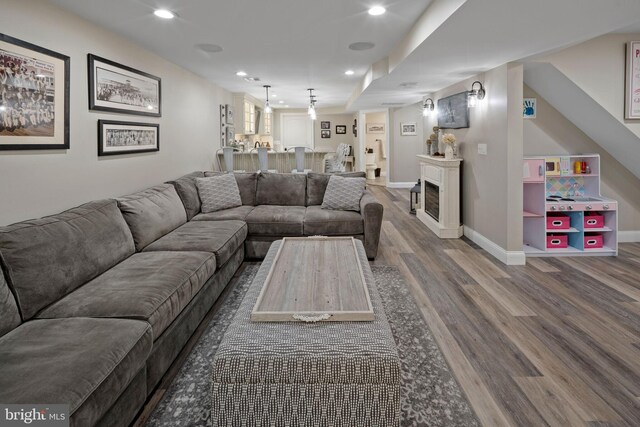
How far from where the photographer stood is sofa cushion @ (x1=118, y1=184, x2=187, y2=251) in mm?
3400

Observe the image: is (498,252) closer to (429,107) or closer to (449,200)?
(449,200)

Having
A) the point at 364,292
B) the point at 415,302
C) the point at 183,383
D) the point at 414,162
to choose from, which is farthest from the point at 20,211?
the point at 414,162

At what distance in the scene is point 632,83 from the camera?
4.37 metres

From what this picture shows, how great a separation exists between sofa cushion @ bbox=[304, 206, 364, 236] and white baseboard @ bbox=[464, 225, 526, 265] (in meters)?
1.52

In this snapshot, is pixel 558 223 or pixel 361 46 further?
pixel 558 223

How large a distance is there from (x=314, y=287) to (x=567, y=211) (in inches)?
146

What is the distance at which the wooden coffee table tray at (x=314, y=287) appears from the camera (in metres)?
2.10

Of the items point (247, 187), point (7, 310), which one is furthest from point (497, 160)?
point (7, 310)

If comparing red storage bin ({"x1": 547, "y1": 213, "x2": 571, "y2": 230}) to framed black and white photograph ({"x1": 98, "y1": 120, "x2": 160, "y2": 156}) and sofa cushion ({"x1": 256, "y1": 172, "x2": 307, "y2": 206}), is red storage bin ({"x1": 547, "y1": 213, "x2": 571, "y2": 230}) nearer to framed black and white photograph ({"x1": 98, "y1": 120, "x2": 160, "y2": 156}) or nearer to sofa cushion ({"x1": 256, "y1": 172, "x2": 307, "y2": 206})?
sofa cushion ({"x1": 256, "y1": 172, "x2": 307, "y2": 206})

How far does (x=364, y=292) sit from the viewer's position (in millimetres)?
2395

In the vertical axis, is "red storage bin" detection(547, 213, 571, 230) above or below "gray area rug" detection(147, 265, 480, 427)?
above

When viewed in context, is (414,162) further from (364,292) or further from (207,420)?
(207,420)

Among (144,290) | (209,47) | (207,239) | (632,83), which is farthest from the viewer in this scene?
(209,47)

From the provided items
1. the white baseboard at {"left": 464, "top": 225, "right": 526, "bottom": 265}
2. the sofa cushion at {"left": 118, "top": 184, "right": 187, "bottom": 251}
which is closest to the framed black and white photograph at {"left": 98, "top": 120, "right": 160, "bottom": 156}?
the sofa cushion at {"left": 118, "top": 184, "right": 187, "bottom": 251}
